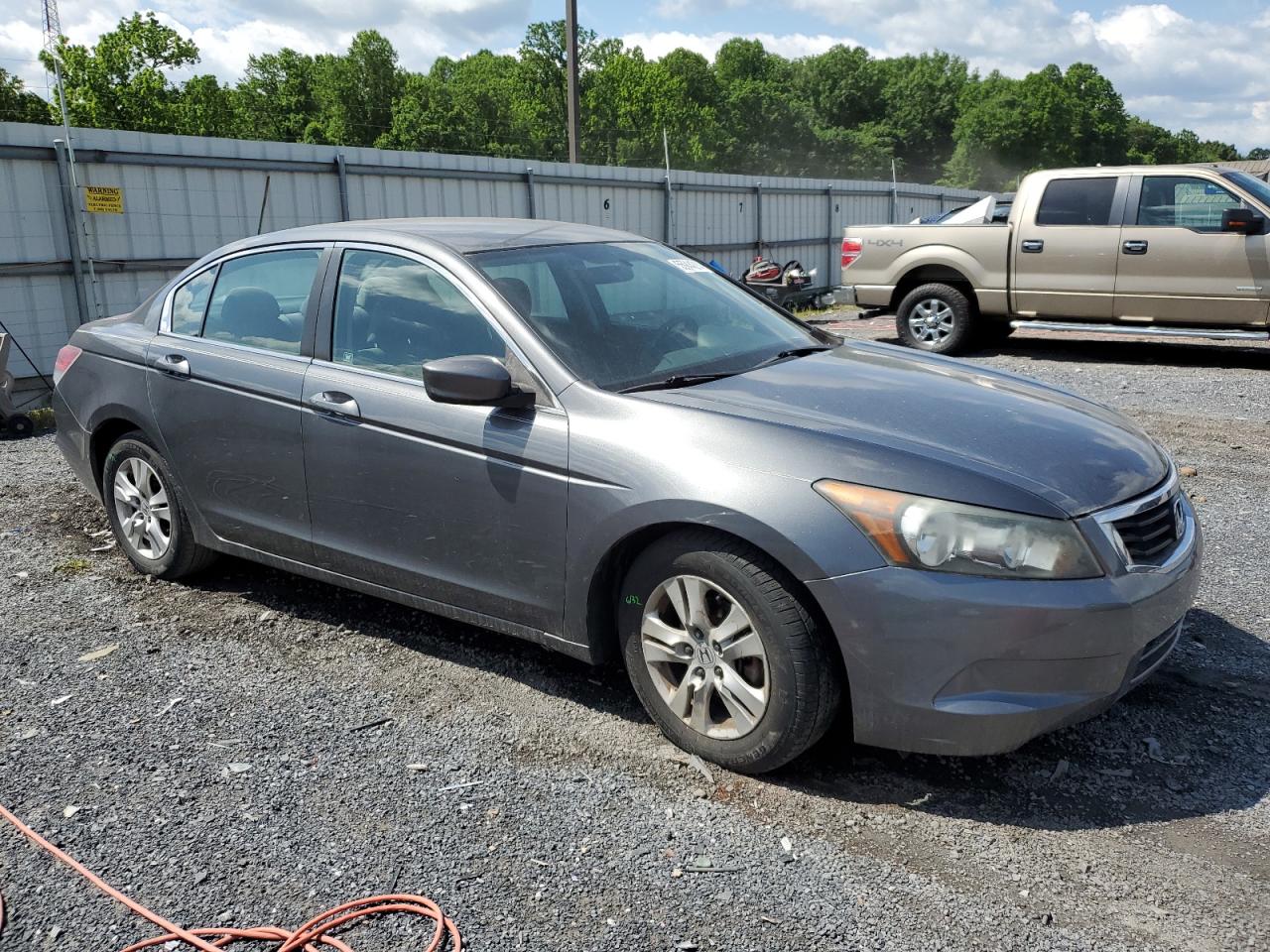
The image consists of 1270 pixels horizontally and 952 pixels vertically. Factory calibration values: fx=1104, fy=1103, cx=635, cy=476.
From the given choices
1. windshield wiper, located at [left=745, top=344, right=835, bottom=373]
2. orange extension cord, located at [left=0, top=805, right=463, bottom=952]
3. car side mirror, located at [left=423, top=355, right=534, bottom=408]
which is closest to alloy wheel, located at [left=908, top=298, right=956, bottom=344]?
windshield wiper, located at [left=745, top=344, right=835, bottom=373]

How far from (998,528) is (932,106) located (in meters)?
109

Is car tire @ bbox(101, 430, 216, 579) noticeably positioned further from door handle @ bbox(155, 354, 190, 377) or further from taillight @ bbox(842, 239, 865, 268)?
taillight @ bbox(842, 239, 865, 268)

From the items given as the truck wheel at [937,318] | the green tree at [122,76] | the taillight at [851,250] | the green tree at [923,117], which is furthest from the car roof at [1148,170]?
the green tree at [923,117]

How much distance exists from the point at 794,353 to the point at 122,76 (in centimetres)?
6098

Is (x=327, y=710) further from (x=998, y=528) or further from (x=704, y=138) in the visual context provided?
(x=704, y=138)

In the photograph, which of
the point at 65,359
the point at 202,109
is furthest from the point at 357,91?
the point at 65,359

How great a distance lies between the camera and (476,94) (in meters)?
79.2

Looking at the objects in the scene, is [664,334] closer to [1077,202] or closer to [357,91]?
[1077,202]

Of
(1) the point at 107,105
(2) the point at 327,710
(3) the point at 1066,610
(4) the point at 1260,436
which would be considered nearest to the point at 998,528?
(3) the point at 1066,610

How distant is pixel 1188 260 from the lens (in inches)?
421

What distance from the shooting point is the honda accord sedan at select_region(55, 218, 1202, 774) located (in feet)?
9.61

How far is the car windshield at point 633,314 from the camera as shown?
3.74 metres

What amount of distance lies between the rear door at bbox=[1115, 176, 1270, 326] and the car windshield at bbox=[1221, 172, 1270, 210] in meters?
0.16

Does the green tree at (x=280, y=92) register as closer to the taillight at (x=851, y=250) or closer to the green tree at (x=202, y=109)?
the green tree at (x=202, y=109)
